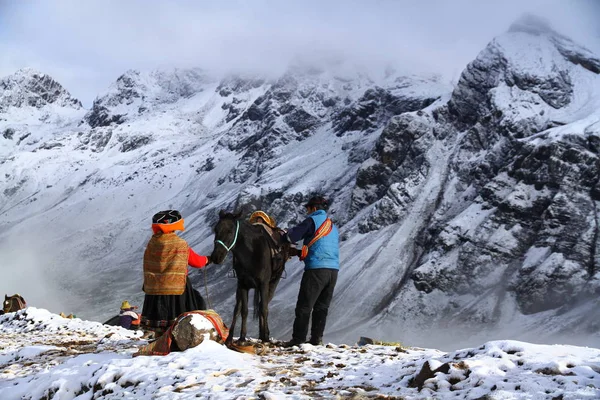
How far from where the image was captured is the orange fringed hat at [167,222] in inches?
479

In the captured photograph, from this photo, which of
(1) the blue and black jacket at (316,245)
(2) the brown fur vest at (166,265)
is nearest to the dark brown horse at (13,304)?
(2) the brown fur vest at (166,265)

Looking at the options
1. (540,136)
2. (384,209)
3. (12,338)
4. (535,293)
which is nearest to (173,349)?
(12,338)

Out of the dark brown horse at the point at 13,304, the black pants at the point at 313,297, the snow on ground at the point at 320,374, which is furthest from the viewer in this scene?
the dark brown horse at the point at 13,304

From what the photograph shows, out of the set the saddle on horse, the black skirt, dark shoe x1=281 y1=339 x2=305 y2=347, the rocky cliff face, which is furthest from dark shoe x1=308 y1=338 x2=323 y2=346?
the rocky cliff face

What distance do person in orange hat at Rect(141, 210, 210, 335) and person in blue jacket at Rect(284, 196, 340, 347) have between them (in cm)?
247

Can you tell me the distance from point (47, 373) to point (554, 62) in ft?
684

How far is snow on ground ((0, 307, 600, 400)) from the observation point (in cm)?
718

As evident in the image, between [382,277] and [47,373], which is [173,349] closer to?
[47,373]

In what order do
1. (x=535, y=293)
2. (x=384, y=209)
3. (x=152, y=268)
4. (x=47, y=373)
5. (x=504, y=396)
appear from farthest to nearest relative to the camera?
(x=384, y=209) < (x=535, y=293) < (x=152, y=268) < (x=47, y=373) < (x=504, y=396)

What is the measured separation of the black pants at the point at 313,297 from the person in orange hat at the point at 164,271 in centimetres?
252

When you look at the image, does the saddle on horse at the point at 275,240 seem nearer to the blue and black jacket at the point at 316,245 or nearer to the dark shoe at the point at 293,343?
the blue and black jacket at the point at 316,245

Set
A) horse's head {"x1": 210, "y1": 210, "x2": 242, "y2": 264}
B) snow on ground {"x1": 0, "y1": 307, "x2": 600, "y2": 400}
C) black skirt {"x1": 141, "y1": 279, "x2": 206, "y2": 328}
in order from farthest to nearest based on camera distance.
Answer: black skirt {"x1": 141, "y1": 279, "x2": 206, "y2": 328}, horse's head {"x1": 210, "y1": 210, "x2": 242, "y2": 264}, snow on ground {"x1": 0, "y1": 307, "x2": 600, "y2": 400}

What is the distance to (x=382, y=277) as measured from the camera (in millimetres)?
157750

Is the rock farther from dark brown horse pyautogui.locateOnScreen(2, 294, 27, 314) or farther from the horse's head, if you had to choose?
dark brown horse pyautogui.locateOnScreen(2, 294, 27, 314)
